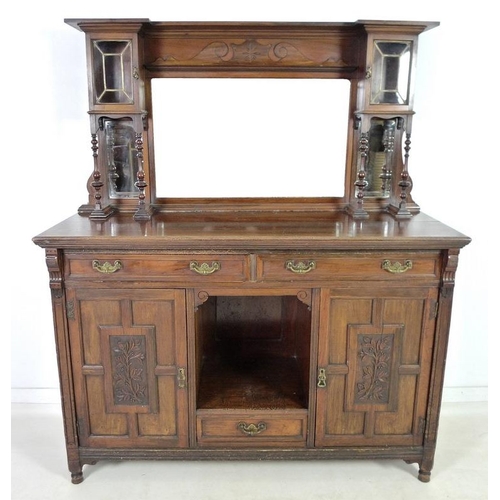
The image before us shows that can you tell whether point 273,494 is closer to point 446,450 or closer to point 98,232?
point 446,450

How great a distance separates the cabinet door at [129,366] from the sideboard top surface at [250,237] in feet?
0.71

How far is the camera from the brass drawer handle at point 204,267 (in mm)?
1904

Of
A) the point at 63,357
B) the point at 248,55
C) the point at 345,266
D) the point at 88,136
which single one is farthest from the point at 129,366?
the point at 248,55

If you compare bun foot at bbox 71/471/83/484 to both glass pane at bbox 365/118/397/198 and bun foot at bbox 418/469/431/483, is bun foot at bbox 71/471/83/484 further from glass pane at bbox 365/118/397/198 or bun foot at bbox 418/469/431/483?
glass pane at bbox 365/118/397/198

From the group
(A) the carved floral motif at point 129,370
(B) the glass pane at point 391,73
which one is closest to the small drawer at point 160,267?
(A) the carved floral motif at point 129,370

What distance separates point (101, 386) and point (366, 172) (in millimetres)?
1571

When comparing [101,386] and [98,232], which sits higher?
[98,232]

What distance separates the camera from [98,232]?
6.36 ft

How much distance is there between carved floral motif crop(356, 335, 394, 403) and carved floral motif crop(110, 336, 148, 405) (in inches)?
35.8

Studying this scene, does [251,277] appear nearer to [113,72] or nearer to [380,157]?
[380,157]

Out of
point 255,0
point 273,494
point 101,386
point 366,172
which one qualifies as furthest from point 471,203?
point 101,386

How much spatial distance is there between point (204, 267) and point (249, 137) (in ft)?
2.59

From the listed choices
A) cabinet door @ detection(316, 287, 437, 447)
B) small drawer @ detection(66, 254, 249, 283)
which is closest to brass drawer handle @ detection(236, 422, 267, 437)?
cabinet door @ detection(316, 287, 437, 447)

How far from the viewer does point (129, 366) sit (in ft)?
6.61
